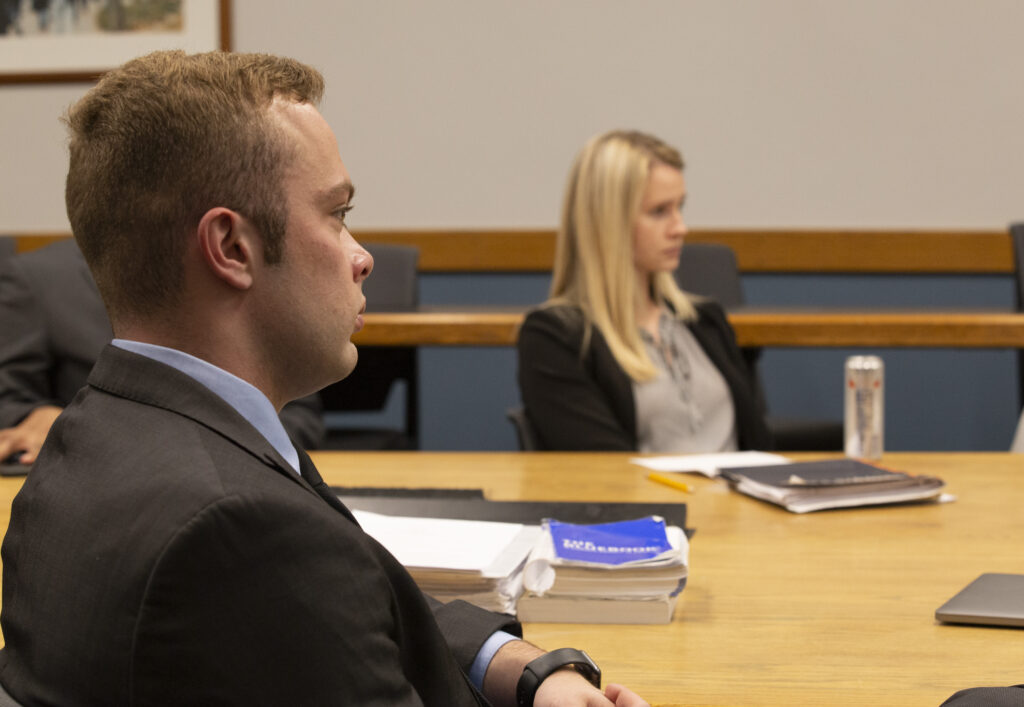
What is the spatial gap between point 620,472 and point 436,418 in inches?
105

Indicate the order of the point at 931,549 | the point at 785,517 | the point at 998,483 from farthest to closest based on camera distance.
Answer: the point at 998,483
the point at 785,517
the point at 931,549

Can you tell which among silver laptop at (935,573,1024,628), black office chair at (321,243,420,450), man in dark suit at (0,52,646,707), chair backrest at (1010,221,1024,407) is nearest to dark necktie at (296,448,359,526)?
man in dark suit at (0,52,646,707)

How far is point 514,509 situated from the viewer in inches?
63.6

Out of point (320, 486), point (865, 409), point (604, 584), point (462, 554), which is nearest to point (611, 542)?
point (604, 584)

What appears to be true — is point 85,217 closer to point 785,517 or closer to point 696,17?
point 785,517

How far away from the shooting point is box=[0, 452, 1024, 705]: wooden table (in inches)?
41.9

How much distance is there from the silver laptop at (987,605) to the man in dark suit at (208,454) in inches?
17.0

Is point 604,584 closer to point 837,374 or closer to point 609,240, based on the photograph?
point 609,240

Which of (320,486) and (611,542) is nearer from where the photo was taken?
(320,486)

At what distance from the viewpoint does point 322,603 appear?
2.37 feet

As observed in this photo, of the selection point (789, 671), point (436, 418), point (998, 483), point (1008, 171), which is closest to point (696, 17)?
point (1008, 171)

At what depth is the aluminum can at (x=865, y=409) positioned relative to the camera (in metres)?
2.04

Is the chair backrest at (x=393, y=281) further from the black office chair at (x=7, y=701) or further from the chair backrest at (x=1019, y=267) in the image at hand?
the black office chair at (x=7, y=701)

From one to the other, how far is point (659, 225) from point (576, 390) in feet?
1.46
